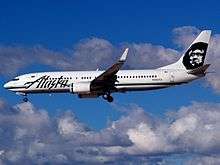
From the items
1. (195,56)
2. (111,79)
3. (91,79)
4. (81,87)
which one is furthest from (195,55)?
(81,87)

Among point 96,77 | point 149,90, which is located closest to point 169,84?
point 149,90

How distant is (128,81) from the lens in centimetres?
13438

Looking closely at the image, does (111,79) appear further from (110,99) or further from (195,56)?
(195,56)

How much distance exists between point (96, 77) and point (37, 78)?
11.7 meters

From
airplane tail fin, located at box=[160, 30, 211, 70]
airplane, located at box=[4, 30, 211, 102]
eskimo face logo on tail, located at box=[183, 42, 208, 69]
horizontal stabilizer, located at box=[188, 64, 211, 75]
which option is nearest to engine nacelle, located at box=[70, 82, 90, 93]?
airplane, located at box=[4, 30, 211, 102]

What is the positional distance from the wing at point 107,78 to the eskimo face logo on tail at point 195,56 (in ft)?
42.4

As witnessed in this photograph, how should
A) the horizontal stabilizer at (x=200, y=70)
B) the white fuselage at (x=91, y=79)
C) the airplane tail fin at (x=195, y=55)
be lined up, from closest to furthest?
the horizontal stabilizer at (x=200, y=70), the white fuselage at (x=91, y=79), the airplane tail fin at (x=195, y=55)

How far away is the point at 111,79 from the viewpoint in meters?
134

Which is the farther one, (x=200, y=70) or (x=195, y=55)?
(x=195, y=55)

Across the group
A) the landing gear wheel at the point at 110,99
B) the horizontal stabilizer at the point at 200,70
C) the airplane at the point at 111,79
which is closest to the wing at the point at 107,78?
the airplane at the point at 111,79

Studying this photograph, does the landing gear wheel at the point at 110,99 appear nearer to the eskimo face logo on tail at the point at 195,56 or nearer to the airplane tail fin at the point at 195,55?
the airplane tail fin at the point at 195,55

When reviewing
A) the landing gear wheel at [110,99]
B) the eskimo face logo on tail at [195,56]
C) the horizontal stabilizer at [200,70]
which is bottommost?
the landing gear wheel at [110,99]

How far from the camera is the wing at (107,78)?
5187 inches

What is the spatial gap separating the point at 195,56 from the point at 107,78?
17.6 metres
